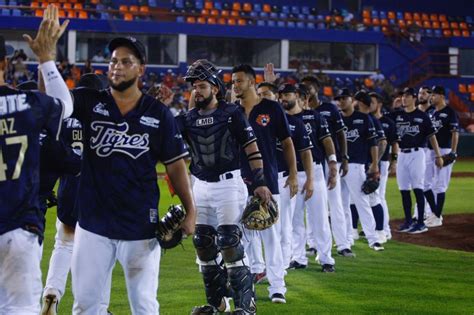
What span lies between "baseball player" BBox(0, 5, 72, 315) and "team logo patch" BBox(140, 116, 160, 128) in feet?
2.46

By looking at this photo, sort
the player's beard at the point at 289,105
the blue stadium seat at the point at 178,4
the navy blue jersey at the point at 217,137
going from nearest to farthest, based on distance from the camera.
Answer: the navy blue jersey at the point at 217,137, the player's beard at the point at 289,105, the blue stadium seat at the point at 178,4

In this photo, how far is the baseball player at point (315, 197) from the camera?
1160 centimetres

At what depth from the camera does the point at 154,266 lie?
612 centimetres

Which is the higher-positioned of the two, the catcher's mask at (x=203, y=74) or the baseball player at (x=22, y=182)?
the catcher's mask at (x=203, y=74)

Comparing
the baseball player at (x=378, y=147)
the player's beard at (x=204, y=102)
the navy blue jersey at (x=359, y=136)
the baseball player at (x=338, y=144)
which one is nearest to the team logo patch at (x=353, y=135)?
the navy blue jersey at (x=359, y=136)

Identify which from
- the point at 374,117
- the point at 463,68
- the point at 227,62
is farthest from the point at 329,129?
the point at 463,68

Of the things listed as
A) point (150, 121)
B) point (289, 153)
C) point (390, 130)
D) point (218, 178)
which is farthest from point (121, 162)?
point (390, 130)

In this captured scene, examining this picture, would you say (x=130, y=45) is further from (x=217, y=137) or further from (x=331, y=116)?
(x=331, y=116)

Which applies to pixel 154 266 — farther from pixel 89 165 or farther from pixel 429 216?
pixel 429 216

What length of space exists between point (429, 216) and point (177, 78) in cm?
2376

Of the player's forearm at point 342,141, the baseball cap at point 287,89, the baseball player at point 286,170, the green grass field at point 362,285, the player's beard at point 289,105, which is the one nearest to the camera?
the green grass field at point 362,285

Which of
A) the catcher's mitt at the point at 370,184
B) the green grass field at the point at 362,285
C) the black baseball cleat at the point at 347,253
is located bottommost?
the green grass field at the point at 362,285

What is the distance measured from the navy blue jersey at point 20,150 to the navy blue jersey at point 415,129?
11.5 metres

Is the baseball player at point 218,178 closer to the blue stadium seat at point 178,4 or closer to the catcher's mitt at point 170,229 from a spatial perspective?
the catcher's mitt at point 170,229
